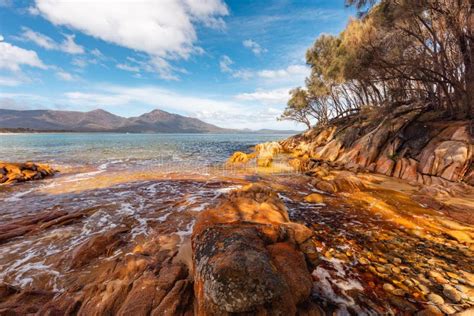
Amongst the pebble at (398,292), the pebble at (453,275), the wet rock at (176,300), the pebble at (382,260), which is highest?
the wet rock at (176,300)

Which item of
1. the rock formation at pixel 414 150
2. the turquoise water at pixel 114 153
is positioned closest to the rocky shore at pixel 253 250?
the rock formation at pixel 414 150

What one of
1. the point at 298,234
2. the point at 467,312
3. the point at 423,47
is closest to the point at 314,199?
the point at 298,234

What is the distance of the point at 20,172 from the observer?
52.8 ft

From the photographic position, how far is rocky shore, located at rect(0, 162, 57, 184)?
50.1 feet

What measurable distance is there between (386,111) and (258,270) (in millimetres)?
25502

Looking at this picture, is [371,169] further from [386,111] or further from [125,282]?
[125,282]

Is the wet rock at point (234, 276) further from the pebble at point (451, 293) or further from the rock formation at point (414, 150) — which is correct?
the rock formation at point (414, 150)

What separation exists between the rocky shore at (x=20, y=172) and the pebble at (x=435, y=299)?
22826 millimetres

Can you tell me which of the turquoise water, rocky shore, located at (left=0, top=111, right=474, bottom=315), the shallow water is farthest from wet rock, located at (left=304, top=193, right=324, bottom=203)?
the turquoise water

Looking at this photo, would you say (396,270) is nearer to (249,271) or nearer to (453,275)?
(453,275)

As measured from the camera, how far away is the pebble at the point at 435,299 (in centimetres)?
391

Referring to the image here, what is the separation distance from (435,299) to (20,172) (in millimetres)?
23905

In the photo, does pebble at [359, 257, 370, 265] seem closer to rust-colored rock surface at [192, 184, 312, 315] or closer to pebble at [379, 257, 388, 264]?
pebble at [379, 257, 388, 264]

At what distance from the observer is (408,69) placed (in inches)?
621
